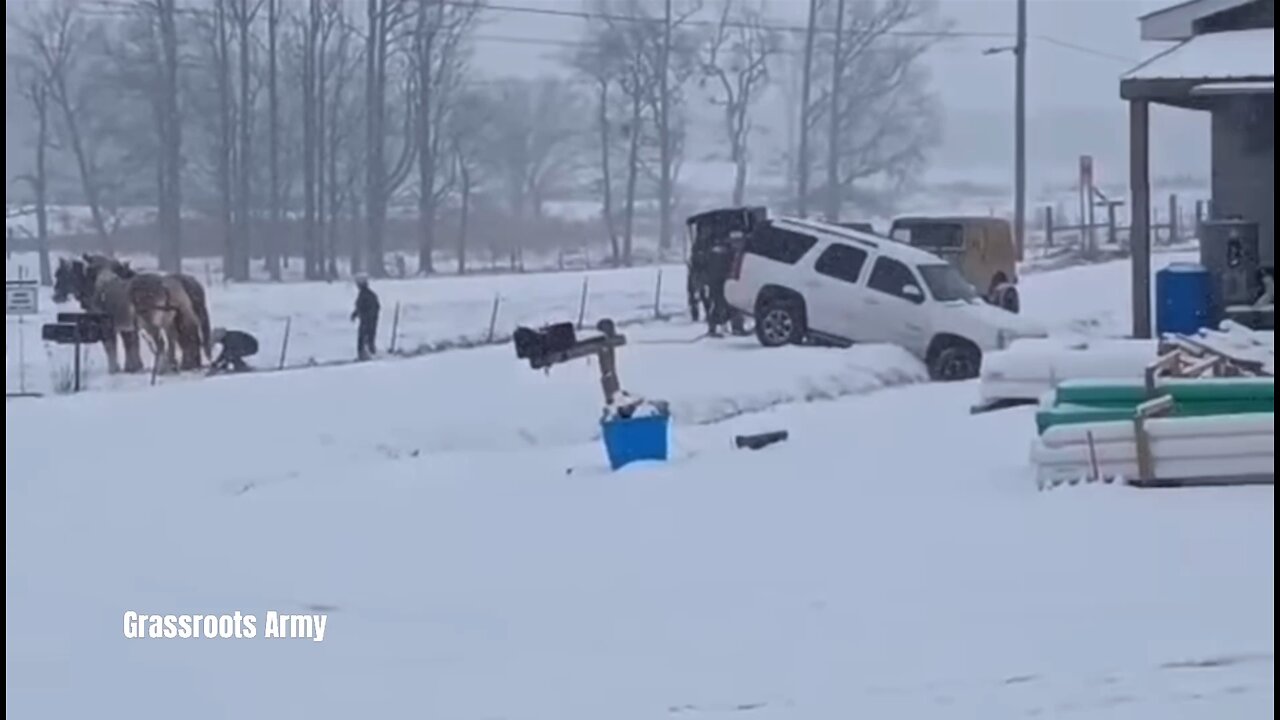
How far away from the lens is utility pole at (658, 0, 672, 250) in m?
67.3

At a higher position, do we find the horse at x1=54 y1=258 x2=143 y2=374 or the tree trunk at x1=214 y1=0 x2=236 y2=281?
the tree trunk at x1=214 y1=0 x2=236 y2=281

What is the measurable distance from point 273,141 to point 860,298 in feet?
114

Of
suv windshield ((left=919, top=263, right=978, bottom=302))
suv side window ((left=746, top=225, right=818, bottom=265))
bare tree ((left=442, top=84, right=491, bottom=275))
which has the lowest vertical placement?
suv windshield ((left=919, top=263, right=978, bottom=302))

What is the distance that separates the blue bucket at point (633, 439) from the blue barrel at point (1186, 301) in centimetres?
949

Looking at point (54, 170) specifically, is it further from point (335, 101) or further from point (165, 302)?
point (165, 302)

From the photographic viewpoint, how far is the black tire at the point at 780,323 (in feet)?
89.2

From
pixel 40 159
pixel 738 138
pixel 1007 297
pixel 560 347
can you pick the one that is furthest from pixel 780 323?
pixel 738 138

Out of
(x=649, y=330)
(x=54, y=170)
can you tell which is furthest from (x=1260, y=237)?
(x=54, y=170)

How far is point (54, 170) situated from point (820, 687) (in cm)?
5101

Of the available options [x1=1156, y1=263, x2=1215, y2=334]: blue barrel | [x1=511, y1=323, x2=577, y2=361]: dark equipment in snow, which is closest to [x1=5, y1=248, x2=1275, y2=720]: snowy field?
[x1=511, y1=323, x2=577, y2=361]: dark equipment in snow

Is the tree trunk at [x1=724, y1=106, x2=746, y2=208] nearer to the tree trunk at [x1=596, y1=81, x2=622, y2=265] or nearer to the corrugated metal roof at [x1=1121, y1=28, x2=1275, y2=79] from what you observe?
the tree trunk at [x1=596, y1=81, x2=622, y2=265]

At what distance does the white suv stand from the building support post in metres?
2.01

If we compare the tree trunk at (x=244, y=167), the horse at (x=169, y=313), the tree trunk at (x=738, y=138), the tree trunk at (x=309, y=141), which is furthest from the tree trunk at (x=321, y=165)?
the horse at (x=169, y=313)

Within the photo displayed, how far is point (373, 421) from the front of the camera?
62.6 feet
